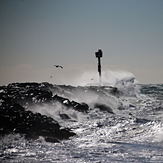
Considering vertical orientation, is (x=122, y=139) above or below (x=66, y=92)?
below

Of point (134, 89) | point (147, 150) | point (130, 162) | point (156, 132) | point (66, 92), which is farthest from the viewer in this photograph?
point (134, 89)

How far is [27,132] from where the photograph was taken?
1392 centimetres

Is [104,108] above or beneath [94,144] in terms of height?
above

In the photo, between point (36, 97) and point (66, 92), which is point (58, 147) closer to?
point (36, 97)

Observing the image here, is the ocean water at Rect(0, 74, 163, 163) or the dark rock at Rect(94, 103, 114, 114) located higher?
the dark rock at Rect(94, 103, 114, 114)


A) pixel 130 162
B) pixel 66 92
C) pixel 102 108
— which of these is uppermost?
pixel 66 92

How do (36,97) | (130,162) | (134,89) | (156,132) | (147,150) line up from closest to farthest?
(130,162) → (147,150) → (156,132) → (36,97) → (134,89)

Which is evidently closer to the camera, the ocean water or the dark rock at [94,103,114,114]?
the ocean water

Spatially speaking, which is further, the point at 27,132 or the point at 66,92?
the point at 66,92

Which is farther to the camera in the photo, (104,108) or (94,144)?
(104,108)

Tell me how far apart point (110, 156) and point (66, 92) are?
886 inches

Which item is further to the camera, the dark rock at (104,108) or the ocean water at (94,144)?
the dark rock at (104,108)

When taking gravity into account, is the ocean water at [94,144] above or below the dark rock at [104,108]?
below

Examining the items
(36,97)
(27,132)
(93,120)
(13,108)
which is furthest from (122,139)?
(36,97)
